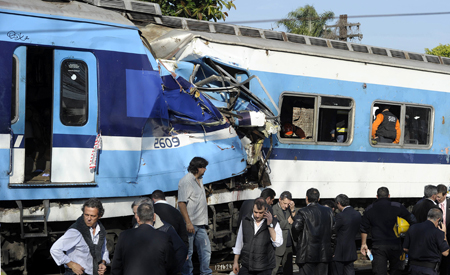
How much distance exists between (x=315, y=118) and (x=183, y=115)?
10.3 ft

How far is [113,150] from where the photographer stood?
7430mm

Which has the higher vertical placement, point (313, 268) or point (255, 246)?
point (255, 246)

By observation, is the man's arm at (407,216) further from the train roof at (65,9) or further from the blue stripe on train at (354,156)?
the train roof at (65,9)

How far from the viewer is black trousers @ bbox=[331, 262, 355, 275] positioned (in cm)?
790

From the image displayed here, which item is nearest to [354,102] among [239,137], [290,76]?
[290,76]

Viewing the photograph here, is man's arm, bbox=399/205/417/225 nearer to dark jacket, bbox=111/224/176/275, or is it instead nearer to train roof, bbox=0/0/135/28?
dark jacket, bbox=111/224/176/275

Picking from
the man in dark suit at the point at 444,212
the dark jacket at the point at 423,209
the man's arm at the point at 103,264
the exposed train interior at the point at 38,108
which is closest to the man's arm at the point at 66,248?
the man's arm at the point at 103,264

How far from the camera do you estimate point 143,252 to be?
190 inches

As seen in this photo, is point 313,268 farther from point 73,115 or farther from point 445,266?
point 73,115

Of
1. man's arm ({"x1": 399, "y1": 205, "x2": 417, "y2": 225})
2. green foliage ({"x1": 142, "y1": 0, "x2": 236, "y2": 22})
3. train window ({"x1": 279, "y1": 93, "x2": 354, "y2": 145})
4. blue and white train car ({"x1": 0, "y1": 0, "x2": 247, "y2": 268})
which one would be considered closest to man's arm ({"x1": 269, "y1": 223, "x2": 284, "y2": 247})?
blue and white train car ({"x1": 0, "y1": 0, "x2": 247, "y2": 268})

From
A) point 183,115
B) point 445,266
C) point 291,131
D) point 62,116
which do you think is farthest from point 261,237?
point 445,266

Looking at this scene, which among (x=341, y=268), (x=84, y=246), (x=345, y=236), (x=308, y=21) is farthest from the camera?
(x=308, y=21)

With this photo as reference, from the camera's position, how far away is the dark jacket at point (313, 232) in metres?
7.23

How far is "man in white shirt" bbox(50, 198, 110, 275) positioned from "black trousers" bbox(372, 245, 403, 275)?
4.69m
